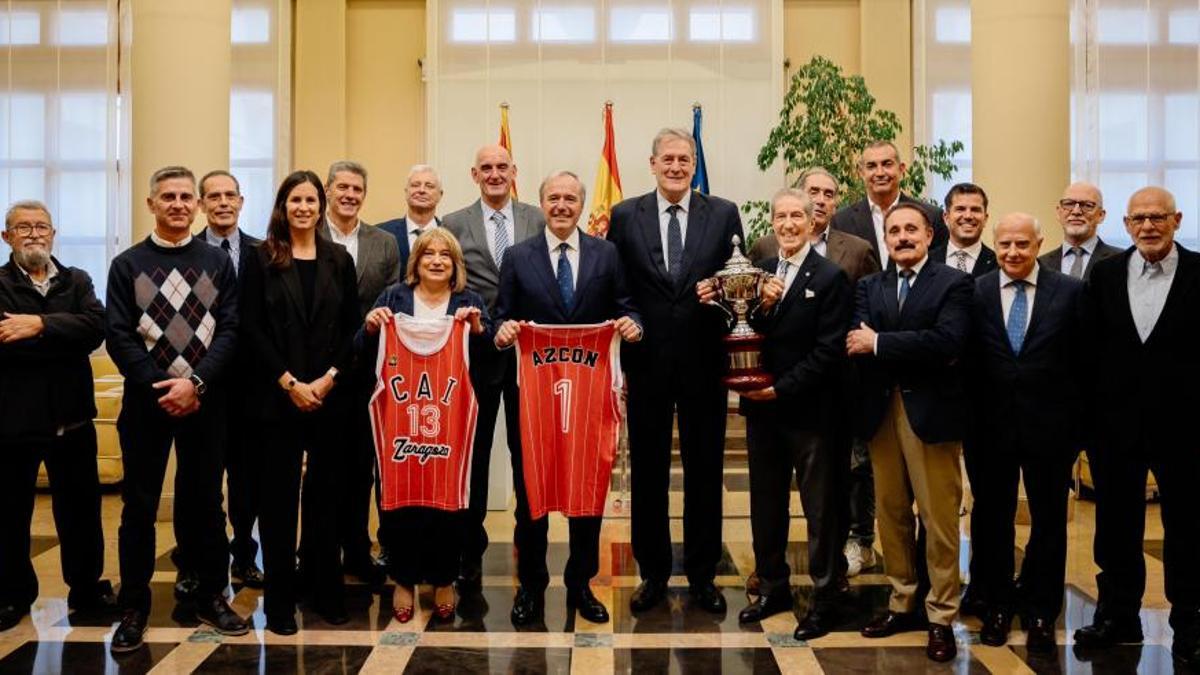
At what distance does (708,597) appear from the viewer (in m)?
4.11

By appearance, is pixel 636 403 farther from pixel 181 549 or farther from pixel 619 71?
pixel 619 71

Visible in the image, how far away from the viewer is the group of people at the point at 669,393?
3.62 meters

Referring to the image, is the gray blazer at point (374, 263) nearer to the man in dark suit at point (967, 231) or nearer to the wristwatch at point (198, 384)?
the wristwatch at point (198, 384)

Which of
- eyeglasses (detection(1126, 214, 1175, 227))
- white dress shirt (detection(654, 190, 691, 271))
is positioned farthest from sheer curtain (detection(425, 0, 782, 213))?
eyeglasses (detection(1126, 214, 1175, 227))

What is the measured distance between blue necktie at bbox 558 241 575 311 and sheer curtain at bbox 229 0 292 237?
6985 millimetres

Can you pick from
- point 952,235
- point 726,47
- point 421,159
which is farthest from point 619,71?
point 952,235

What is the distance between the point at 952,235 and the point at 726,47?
668 centimetres

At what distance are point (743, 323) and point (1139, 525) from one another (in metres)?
1.62

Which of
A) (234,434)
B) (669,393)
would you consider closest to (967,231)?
(669,393)

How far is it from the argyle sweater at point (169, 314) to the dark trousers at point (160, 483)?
0.14 meters

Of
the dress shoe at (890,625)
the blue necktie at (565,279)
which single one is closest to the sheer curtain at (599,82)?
the blue necktie at (565,279)

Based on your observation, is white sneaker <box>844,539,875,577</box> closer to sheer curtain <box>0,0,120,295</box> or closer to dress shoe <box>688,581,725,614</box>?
dress shoe <box>688,581,725,614</box>

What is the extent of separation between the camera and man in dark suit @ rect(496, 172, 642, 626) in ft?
13.1

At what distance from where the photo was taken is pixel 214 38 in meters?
6.50
